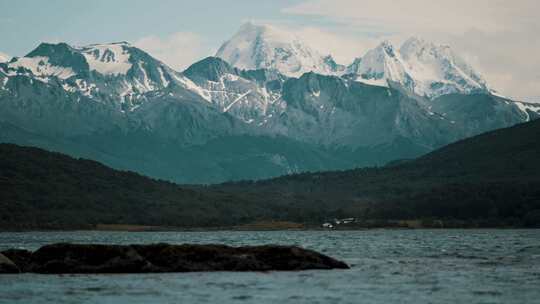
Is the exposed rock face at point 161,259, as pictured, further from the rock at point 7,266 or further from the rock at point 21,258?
the rock at point 7,266

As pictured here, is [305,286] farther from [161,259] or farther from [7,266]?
[7,266]

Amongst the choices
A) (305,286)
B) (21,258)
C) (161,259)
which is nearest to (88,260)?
(161,259)

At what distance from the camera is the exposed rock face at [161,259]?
126 meters

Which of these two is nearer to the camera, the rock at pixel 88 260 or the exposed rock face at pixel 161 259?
the rock at pixel 88 260

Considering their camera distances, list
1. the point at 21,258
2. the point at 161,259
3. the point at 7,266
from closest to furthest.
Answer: the point at 7,266, the point at 161,259, the point at 21,258

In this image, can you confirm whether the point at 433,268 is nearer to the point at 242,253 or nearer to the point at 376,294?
the point at 242,253

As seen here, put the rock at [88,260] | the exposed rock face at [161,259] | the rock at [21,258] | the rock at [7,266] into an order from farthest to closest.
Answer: the rock at [21,258], the exposed rock face at [161,259], the rock at [88,260], the rock at [7,266]

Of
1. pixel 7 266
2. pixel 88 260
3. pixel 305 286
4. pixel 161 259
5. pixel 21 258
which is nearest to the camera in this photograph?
pixel 305 286

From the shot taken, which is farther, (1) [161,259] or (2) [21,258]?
(2) [21,258]

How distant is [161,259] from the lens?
13050 cm

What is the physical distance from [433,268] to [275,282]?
30.9m

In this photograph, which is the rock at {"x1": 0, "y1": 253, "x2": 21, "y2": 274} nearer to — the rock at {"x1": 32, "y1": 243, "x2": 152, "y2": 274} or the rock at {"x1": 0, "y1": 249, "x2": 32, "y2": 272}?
the rock at {"x1": 0, "y1": 249, "x2": 32, "y2": 272}

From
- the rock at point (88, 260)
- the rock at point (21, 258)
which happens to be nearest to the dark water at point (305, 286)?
the rock at point (88, 260)

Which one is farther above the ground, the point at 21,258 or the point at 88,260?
the point at 21,258
